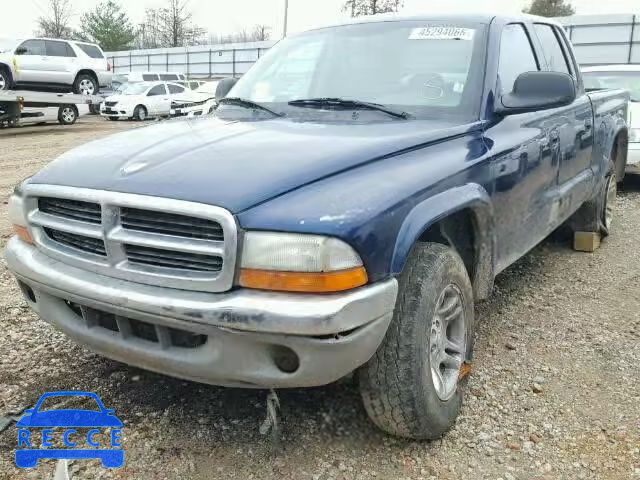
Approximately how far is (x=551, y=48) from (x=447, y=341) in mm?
2627

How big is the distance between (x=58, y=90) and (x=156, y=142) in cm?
1709

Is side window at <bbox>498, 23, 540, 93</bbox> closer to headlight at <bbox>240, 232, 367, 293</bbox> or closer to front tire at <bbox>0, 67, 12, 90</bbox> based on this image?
headlight at <bbox>240, 232, 367, 293</bbox>

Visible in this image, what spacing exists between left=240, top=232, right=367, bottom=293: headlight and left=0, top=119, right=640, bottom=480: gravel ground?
819mm

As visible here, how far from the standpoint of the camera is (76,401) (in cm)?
279

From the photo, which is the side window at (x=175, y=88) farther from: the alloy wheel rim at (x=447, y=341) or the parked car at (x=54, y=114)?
the alloy wheel rim at (x=447, y=341)

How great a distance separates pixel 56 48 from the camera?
56.9ft

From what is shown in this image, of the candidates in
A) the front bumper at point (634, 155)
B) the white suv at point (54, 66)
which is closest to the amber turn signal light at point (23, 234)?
the front bumper at point (634, 155)

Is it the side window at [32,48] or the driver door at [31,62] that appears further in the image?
the side window at [32,48]

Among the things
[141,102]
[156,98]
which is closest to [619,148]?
[141,102]

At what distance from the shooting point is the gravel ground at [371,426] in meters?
2.38

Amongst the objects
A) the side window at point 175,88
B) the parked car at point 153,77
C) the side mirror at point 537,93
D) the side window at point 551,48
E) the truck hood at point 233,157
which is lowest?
the truck hood at point 233,157

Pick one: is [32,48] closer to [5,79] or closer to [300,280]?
[5,79]

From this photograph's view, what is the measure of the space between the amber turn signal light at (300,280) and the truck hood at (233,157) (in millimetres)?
232

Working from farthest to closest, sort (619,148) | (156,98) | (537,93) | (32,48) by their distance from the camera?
(156,98) → (32,48) → (619,148) → (537,93)
